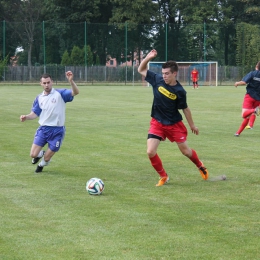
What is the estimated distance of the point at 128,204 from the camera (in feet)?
25.0

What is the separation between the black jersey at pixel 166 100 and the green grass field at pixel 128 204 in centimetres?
95

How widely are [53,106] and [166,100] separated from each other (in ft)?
7.27

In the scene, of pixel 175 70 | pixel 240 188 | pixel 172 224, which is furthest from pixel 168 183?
pixel 172 224

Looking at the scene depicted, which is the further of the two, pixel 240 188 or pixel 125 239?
pixel 240 188

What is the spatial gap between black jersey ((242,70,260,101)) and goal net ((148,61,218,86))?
38.9 metres

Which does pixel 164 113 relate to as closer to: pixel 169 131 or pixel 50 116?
pixel 169 131

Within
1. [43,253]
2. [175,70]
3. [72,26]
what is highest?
[72,26]

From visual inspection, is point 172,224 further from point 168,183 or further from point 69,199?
point 168,183

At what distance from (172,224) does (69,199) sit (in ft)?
5.98

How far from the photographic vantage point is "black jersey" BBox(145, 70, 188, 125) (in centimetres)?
900

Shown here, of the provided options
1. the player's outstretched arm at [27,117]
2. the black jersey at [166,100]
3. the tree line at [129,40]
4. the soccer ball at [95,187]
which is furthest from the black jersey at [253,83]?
the tree line at [129,40]

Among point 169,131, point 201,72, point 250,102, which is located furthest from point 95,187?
point 201,72

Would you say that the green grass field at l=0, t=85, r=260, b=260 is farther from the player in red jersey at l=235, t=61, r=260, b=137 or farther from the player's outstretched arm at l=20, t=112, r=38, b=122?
the player in red jersey at l=235, t=61, r=260, b=137

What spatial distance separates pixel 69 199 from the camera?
7.96 meters
